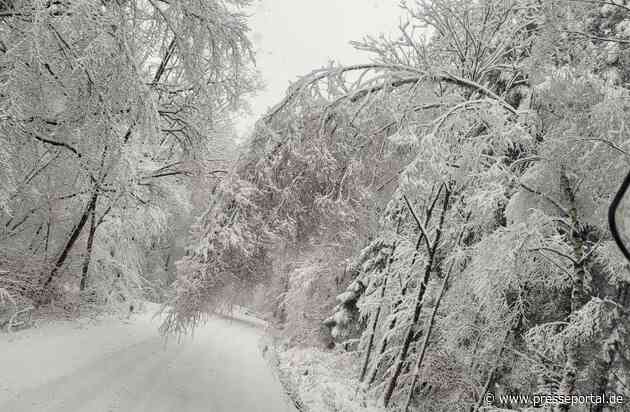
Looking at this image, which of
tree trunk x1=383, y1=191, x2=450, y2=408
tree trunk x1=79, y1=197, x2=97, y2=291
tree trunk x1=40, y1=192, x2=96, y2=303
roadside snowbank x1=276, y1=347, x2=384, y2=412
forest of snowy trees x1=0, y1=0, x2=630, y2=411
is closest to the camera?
forest of snowy trees x1=0, y1=0, x2=630, y2=411

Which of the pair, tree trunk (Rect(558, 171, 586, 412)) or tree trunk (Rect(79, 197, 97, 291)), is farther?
tree trunk (Rect(79, 197, 97, 291))

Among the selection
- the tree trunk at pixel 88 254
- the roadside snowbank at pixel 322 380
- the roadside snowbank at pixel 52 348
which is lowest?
the roadside snowbank at pixel 322 380

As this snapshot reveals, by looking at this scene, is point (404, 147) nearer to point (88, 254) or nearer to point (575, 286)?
point (575, 286)

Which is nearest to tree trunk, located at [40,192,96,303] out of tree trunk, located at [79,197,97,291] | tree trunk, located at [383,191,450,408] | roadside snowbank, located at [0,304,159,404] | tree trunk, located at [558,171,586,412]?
roadside snowbank, located at [0,304,159,404]

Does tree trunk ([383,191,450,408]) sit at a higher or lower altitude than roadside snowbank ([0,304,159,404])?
higher

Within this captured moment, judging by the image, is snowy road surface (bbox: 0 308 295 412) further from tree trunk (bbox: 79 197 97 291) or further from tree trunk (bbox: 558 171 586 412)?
tree trunk (bbox: 558 171 586 412)

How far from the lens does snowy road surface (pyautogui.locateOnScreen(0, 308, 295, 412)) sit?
6418mm

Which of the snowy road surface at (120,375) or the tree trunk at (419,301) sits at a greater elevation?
the tree trunk at (419,301)

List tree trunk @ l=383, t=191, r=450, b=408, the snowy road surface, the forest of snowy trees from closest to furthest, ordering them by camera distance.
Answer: the forest of snowy trees → the snowy road surface → tree trunk @ l=383, t=191, r=450, b=408

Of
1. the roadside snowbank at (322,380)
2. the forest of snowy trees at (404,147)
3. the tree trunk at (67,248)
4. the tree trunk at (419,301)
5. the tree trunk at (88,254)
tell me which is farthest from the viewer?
the tree trunk at (88,254)

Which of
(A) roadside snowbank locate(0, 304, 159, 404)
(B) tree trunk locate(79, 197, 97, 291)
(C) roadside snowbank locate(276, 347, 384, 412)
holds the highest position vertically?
(B) tree trunk locate(79, 197, 97, 291)

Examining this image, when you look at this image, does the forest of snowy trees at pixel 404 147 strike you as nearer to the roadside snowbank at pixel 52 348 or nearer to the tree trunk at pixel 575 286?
the tree trunk at pixel 575 286

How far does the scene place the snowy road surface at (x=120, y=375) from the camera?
6.42 m

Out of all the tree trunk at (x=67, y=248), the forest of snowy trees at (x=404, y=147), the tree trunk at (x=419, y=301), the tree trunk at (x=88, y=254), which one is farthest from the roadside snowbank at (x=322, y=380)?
the tree trunk at (x=88, y=254)
